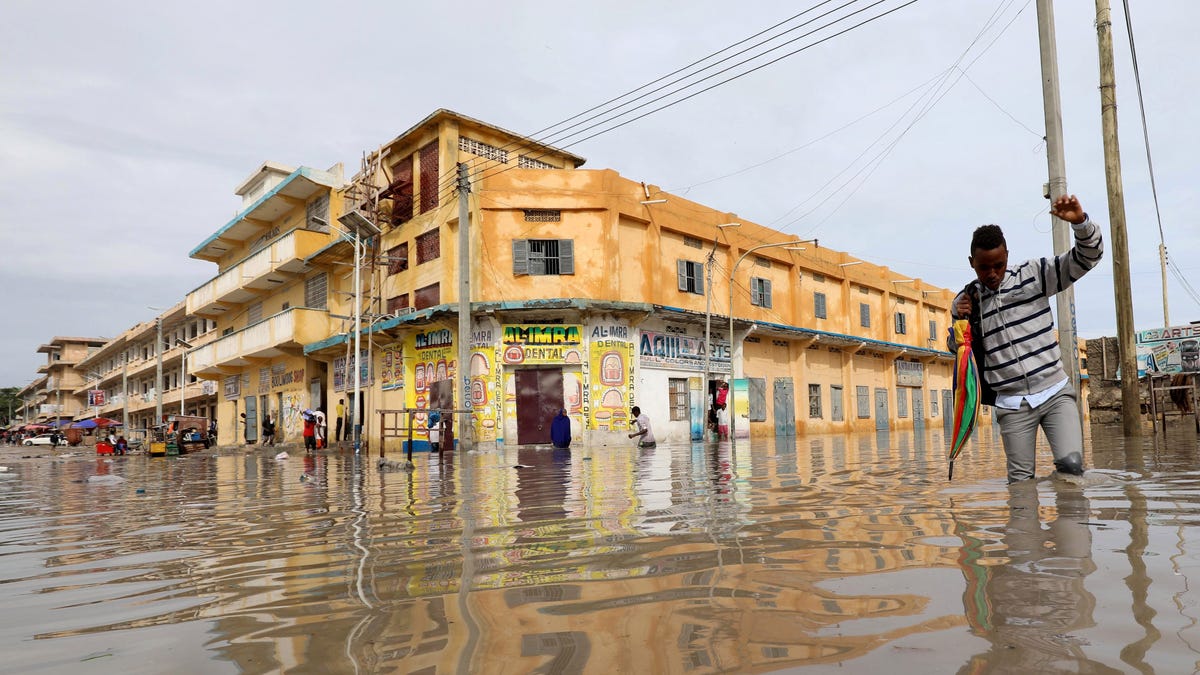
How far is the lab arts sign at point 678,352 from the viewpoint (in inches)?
970

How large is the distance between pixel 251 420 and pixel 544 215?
20721 mm

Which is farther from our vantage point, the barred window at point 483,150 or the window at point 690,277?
the window at point 690,277

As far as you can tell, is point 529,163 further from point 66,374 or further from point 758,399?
point 66,374

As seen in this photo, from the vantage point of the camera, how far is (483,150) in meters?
26.0

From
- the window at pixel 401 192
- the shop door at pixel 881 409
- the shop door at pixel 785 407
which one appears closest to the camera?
the window at pixel 401 192

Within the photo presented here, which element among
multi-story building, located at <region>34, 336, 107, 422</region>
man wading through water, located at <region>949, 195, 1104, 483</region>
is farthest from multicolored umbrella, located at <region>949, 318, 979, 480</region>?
multi-story building, located at <region>34, 336, 107, 422</region>

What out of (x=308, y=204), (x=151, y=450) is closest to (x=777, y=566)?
(x=151, y=450)

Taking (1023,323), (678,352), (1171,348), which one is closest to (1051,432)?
(1023,323)

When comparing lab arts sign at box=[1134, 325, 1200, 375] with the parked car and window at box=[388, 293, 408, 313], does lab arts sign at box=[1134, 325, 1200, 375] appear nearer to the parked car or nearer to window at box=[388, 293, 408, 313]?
window at box=[388, 293, 408, 313]

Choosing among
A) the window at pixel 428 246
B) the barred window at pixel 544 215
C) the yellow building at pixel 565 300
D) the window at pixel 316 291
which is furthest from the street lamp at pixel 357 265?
the barred window at pixel 544 215

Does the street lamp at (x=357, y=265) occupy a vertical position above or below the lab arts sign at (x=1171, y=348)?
above

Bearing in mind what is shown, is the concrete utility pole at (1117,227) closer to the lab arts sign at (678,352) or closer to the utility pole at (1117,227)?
the utility pole at (1117,227)

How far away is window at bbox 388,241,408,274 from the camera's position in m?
26.7

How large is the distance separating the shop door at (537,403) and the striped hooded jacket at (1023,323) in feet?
61.1
